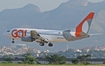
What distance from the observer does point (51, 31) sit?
125062 mm

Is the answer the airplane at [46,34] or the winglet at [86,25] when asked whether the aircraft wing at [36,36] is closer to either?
the airplane at [46,34]

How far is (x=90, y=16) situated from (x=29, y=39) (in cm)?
1664

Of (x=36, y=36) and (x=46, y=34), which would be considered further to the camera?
(x=46, y=34)

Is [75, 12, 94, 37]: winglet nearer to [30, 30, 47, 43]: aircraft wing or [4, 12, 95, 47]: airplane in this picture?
[4, 12, 95, 47]: airplane

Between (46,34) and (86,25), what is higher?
(86,25)

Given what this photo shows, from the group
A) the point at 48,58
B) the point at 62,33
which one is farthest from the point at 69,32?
the point at 48,58

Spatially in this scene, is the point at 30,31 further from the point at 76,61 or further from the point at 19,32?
the point at 76,61

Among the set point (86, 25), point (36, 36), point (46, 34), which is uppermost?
point (86, 25)

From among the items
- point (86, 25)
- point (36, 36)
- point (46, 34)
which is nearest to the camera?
point (36, 36)

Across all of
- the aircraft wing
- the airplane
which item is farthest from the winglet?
the aircraft wing

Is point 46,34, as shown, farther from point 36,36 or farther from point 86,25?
point 86,25

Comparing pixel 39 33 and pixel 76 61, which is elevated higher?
pixel 39 33

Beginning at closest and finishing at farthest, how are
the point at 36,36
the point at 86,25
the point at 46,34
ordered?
1. the point at 36,36
2. the point at 46,34
3. the point at 86,25

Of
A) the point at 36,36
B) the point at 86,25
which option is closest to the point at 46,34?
the point at 36,36
